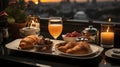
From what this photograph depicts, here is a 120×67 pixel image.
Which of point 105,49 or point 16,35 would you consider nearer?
point 105,49

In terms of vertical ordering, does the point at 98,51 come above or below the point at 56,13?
below

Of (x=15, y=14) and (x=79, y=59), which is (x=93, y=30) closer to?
(x=79, y=59)

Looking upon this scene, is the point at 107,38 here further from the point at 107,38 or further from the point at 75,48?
the point at 75,48

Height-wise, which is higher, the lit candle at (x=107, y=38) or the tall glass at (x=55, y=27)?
the tall glass at (x=55, y=27)

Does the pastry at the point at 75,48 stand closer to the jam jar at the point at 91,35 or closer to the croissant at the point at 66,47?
the croissant at the point at 66,47

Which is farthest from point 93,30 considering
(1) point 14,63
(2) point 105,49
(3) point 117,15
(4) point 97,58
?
(1) point 14,63

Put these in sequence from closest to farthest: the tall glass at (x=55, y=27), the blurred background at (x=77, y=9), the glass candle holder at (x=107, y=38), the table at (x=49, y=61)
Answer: the table at (x=49, y=61)
the glass candle holder at (x=107, y=38)
the tall glass at (x=55, y=27)
the blurred background at (x=77, y=9)

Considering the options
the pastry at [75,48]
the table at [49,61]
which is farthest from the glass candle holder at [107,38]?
the pastry at [75,48]

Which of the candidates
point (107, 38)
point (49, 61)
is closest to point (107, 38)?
point (107, 38)

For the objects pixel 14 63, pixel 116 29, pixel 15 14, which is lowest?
pixel 14 63

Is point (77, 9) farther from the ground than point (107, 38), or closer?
farther from the ground

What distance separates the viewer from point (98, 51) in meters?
1.33

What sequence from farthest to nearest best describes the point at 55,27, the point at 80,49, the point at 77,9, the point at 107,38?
the point at 77,9 → the point at 55,27 → the point at 107,38 → the point at 80,49

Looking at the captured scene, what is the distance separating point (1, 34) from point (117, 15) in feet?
3.53
